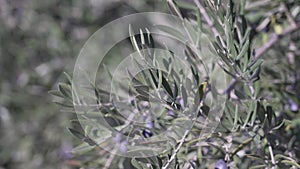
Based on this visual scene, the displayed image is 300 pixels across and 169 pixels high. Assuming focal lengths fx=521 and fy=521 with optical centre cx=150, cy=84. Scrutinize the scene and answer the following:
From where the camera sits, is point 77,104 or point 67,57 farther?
point 67,57

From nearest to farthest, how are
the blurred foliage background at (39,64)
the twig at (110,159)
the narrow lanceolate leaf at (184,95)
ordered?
the narrow lanceolate leaf at (184,95) → the twig at (110,159) → the blurred foliage background at (39,64)

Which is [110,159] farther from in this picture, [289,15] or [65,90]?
[289,15]

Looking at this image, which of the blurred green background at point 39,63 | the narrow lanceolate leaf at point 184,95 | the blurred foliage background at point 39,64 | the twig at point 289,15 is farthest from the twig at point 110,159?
the blurred green background at point 39,63

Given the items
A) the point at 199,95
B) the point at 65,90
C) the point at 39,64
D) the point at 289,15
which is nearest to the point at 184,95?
the point at 199,95

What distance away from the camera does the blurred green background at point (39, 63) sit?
1.31 m

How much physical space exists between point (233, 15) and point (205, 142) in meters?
0.13

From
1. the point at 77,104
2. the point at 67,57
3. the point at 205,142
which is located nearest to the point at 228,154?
the point at 205,142

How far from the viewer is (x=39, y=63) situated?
1.40 m

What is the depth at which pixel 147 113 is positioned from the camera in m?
0.56

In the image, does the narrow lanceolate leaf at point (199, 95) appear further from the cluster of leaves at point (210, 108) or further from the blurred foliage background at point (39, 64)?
the blurred foliage background at point (39, 64)

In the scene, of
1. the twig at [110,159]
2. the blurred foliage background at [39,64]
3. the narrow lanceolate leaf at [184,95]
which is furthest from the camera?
the blurred foliage background at [39,64]

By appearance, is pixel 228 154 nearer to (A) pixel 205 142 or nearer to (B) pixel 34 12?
(A) pixel 205 142

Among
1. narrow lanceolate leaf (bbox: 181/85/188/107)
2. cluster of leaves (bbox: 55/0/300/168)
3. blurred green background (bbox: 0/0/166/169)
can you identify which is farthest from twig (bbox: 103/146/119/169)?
blurred green background (bbox: 0/0/166/169)

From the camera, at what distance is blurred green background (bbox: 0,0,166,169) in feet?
4.29
